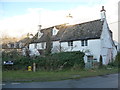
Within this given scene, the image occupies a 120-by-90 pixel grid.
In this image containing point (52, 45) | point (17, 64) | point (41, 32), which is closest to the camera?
point (17, 64)

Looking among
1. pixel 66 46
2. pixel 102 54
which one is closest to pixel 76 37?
pixel 66 46

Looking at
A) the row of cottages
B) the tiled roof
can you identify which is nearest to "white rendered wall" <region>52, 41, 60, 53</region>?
the row of cottages

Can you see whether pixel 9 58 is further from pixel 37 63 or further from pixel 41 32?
pixel 41 32

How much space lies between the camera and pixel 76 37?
33.2 meters

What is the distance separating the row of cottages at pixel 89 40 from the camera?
30.5 m

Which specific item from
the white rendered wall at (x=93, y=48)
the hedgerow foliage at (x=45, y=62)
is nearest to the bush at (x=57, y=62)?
the hedgerow foliage at (x=45, y=62)

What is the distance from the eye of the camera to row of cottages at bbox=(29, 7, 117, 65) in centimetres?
3050

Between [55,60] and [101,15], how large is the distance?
14458 millimetres

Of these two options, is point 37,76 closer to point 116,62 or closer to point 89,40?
point 89,40

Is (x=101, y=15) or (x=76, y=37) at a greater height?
(x=101, y=15)

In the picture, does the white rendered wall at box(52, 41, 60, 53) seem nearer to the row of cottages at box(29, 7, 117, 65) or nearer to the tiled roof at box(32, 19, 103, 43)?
the row of cottages at box(29, 7, 117, 65)

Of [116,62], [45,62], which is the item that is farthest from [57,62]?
[116,62]

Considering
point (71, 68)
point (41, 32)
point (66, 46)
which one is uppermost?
point (41, 32)

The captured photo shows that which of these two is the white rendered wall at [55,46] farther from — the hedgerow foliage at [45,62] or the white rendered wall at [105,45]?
the hedgerow foliage at [45,62]
